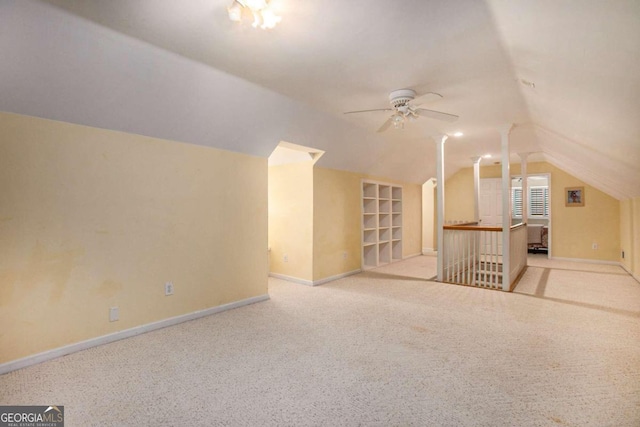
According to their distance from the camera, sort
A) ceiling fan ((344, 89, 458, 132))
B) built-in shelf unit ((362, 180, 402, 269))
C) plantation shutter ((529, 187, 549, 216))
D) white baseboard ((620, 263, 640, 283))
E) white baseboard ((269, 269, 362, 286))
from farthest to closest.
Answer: plantation shutter ((529, 187, 549, 216)), built-in shelf unit ((362, 180, 402, 269)), white baseboard ((620, 263, 640, 283)), white baseboard ((269, 269, 362, 286)), ceiling fan ((344, 89, 458, 132))

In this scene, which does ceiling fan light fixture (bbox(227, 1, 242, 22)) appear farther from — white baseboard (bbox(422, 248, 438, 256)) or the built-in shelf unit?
white baseboard (bbox(422, 248, 438, 256))

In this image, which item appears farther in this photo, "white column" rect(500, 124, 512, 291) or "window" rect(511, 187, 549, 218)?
"window" rect(511, 187, 549, 218)

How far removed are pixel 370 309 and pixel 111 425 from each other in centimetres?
266

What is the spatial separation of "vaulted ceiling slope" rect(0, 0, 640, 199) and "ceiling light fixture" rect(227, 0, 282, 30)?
3.2 inches

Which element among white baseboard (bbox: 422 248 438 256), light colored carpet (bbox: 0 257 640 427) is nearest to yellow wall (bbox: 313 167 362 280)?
light colored carpet (bbox: 0 257 640 427)

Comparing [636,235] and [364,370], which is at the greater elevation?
[636,235]

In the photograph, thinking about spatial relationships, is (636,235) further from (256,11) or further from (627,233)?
(256,11)

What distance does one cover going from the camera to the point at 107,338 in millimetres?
2752

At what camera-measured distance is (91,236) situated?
2.67 meters

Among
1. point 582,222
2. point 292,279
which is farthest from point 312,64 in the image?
point 582,222

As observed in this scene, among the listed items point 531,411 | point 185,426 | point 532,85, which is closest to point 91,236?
point 185,426

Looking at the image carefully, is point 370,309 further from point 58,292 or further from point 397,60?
point 58,292

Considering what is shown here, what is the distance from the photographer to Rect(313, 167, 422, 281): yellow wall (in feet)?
16.1
